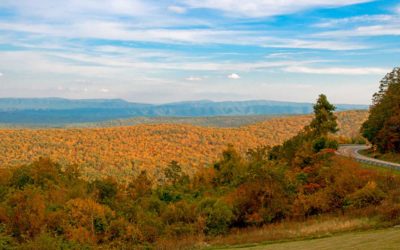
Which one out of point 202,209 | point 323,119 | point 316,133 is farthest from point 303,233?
point 323,119

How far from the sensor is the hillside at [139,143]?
91375 mm

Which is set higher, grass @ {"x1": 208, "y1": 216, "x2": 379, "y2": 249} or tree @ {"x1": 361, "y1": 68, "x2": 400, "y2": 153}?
tree @ {"x1": 361, "y1": 68, "x2": 400, "y2": 153}

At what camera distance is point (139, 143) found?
111562 mm

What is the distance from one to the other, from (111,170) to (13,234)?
59.4 meters

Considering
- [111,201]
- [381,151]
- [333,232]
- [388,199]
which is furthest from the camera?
[381,151]

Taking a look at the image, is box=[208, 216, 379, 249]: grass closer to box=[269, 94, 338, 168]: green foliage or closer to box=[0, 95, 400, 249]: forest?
box=[0, 95, 400, 249]: forest

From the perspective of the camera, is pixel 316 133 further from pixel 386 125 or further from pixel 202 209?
pixel 202 209

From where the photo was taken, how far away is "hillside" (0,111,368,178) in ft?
300

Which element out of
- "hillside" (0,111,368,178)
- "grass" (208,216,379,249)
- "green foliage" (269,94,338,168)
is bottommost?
"hillside" (0,111,368,178)

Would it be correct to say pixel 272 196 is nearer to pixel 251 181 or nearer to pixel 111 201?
pixel 251 181

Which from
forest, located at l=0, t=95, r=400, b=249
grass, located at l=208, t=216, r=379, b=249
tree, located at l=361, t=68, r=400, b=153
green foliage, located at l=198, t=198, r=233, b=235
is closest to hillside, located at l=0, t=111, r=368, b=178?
tree, located at l=361, t=68, r=400, b=153

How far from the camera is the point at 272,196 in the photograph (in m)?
30.0

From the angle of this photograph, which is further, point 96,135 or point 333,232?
point 96,135

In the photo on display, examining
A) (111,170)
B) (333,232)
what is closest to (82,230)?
(333,232)
